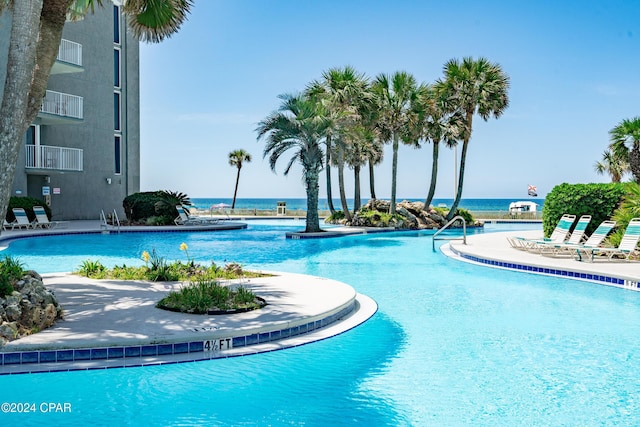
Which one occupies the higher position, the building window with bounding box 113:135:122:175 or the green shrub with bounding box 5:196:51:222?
the building window with bounding box 113:135:122:175

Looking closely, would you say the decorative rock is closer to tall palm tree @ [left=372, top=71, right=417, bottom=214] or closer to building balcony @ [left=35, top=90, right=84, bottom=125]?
building balcony @ [left=35, top=90, right=84, bottom=125]

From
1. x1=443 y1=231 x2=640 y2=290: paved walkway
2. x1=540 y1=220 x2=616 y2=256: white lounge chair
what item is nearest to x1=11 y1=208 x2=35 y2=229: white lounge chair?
x1=443 y1=231 x2=640 y2=290: paved walkway

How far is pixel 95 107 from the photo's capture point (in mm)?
30641

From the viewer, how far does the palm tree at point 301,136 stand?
911 inches

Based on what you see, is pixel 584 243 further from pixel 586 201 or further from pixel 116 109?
pixel 116 109

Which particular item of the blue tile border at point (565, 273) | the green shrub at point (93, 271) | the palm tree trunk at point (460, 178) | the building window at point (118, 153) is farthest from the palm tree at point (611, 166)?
the green shrub at point (93, 271)

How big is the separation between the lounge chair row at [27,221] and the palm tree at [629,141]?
24.1 metres

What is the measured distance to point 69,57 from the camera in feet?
87.5

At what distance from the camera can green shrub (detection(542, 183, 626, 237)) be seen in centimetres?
1592

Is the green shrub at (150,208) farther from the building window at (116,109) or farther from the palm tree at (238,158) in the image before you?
the palm tree at (238,158)

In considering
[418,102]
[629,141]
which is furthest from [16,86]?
[418,102]

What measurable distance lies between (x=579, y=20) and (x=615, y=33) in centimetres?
238

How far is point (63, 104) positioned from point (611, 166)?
36579 mm

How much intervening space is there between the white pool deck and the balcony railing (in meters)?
18.4
